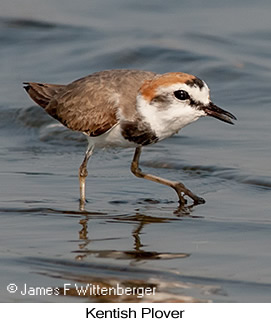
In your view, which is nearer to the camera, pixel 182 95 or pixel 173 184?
pixel 182 95

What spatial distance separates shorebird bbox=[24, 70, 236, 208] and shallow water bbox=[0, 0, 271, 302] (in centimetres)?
48

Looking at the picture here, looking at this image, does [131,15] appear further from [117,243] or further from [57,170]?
[117,243]

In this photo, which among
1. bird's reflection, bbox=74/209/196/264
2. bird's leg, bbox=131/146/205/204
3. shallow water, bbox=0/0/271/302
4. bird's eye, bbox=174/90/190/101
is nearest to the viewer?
shallow water, bbox=0/0/271/302

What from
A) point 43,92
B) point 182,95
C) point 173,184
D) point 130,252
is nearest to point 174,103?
point 182,95

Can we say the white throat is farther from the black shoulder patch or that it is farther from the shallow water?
the shallow water

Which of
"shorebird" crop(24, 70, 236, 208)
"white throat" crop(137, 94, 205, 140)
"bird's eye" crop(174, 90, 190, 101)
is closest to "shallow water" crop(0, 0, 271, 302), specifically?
"shorebird" crop(24, 70, 236, 208)

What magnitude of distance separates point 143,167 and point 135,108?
4.96 feet

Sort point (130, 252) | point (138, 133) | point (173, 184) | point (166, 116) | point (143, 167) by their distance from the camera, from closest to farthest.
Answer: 1. point (130, 252)
2. point (166, 116)
3. point (138, 133)
4. point (173, 184)
5. point (143, 167)

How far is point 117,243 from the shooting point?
6211 millimetres

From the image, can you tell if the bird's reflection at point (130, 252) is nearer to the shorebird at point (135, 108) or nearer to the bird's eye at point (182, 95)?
the shorebird at point (135, 108)

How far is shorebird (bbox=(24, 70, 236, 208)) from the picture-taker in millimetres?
6844

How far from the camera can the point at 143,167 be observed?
8.55 meters

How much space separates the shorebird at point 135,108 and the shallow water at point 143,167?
1.58 ft

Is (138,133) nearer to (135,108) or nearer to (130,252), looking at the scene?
(135,108)
